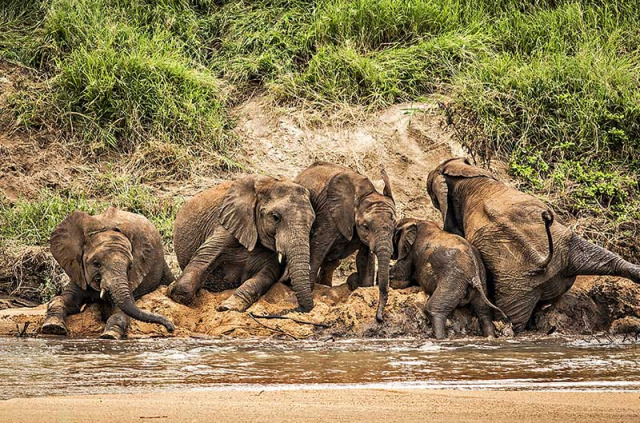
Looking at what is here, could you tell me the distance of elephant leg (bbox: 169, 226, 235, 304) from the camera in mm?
11430

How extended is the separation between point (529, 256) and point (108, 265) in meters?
3.78

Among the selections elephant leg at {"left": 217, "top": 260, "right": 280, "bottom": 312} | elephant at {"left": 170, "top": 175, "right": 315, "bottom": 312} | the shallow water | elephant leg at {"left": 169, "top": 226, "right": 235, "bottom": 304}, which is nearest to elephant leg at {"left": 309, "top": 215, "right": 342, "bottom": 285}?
elephant at {"left": 170, "top": 175, "right": 315, "bottom": 312}

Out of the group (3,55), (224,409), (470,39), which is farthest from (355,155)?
(224,409)

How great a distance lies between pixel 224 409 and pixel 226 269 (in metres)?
5.76

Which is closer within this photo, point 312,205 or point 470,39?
point 312,205

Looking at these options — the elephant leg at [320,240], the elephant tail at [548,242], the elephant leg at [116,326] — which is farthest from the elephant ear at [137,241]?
the elephant tail at [548,242]

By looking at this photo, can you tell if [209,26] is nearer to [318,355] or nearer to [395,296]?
[395,296]

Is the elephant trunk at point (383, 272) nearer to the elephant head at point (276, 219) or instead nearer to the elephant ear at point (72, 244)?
the elephant head at point (276, 219)

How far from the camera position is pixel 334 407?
20.7ft

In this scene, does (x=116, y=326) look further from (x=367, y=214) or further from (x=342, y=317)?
(x=367, y=214)

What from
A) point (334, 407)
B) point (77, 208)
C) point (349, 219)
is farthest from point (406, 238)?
point (334, 407)

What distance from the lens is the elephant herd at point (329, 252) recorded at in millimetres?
10938

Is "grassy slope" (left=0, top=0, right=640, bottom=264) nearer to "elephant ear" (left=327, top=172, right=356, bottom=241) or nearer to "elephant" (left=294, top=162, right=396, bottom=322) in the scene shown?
"elephant" (left=294, top=162, right=396, bottom=322)

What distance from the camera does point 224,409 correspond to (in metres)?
6.22
